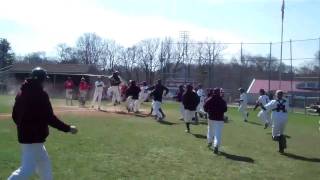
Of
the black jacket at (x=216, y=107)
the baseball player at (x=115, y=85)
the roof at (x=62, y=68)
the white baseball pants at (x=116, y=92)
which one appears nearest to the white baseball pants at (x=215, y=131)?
the black jacket at (x=216, y=107)

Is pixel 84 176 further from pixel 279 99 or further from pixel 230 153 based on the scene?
pixel 279 99

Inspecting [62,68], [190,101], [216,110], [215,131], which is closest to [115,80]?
[190,101]

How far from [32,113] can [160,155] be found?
22.1 ft

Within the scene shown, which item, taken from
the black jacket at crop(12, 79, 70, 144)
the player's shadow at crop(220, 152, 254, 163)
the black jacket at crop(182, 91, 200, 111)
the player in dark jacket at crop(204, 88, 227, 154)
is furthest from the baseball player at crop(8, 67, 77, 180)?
the black jacket at crop(182, 91, 200, 111)

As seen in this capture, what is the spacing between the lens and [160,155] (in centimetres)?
1379

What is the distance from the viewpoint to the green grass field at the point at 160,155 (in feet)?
37.0

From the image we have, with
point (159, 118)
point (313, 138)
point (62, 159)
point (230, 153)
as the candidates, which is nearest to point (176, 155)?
point (230, 153)

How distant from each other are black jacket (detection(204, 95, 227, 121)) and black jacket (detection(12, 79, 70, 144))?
883 centimetres

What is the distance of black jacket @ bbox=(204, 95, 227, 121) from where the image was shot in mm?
15767

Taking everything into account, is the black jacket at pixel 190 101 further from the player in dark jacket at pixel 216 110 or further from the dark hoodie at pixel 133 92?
the dark hoodie at pixel 133 92

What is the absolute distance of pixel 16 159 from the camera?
1180 cm

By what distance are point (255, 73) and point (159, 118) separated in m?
42.2

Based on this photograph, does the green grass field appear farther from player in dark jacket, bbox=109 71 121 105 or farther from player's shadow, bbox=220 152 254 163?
player in dark jacket, bbox=109 71 121 105

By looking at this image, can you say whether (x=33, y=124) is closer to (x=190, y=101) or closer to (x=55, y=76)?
(x=190, y=101)
